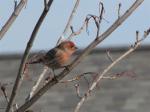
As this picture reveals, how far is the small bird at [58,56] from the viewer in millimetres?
5195

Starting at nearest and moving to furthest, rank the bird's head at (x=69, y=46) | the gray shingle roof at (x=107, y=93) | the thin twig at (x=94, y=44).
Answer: the thin twig at (x=94, y=44)
the bird's head at (x=69, y=46)
the gray shingle roof at (x=107, y=93)

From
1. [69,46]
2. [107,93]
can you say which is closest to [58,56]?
[69,46]

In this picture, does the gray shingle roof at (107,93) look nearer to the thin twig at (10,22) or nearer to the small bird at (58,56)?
the small bird at (58,56)

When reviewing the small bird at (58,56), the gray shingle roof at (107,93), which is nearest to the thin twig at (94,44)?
the small bird at (58,56)

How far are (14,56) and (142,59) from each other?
8.88 feet

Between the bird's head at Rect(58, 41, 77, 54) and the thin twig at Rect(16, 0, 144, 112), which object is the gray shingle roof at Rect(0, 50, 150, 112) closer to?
the bird's head at Rect(58, 41, 77, 54)

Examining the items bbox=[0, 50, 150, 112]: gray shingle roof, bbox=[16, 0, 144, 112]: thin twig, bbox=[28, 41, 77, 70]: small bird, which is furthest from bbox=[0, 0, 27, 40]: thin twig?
bbox=[0, 50, 150, 112]: gray shingle roof

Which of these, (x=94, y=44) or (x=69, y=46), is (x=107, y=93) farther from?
(x=94, y=44)

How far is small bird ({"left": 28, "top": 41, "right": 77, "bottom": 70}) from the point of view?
17.0 ft

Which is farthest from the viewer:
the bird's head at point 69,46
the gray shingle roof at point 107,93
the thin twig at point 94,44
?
the gray shingle roof at point 107,93

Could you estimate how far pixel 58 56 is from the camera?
5543 millimetres

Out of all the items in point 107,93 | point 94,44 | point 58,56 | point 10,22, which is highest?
point 10,22

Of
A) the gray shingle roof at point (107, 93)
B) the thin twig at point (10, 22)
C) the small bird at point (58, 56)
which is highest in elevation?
the thin twig at point (10, 22)

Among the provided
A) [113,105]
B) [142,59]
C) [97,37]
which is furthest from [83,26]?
[142,59]
